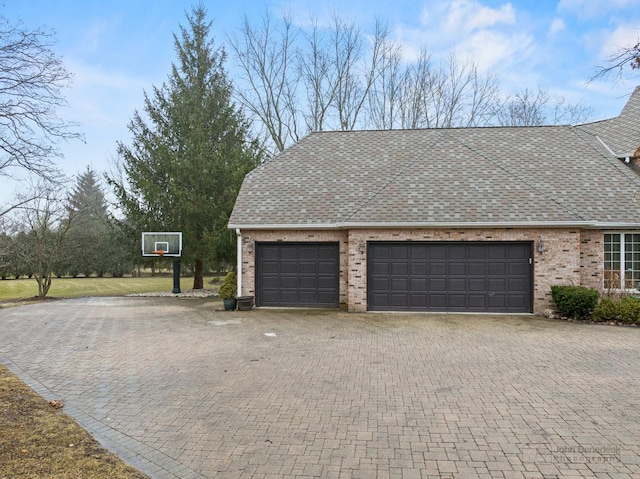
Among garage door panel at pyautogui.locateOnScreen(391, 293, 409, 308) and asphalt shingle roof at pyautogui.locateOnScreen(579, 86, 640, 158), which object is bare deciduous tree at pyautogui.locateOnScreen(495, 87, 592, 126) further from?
garage door panel at pyautogui.locateOnScreen(391, 293, 409, 308)

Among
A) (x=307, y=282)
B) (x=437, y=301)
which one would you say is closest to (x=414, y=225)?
(x=437, y=301)

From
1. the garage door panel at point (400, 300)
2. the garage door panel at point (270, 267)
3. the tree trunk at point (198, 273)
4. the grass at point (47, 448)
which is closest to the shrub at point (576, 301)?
the garage door panel at point (400, 300)

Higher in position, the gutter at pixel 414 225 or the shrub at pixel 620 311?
the gutter at pixel 414 225

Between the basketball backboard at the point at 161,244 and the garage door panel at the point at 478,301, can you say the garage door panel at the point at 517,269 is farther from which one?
the basketball backboard at the point at 161,244

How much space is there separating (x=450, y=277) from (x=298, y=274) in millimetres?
4939

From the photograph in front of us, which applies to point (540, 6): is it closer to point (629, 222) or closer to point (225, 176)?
point (629, 222)

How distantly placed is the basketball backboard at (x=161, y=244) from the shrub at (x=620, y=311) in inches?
634

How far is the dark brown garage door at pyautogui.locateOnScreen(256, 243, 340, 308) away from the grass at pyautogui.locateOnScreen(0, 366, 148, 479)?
8960 mm

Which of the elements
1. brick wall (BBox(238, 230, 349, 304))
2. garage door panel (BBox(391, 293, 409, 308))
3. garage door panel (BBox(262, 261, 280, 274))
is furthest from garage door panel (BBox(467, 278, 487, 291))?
garage door panel (BBox(262, 261, 280, 274))

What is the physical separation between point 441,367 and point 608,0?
614cm

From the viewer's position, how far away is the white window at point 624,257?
13.1m

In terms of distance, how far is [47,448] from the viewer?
169 inches

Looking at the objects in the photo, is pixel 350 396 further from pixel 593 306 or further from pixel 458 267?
pixel 593 306

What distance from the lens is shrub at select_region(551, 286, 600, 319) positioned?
11.3 meters
